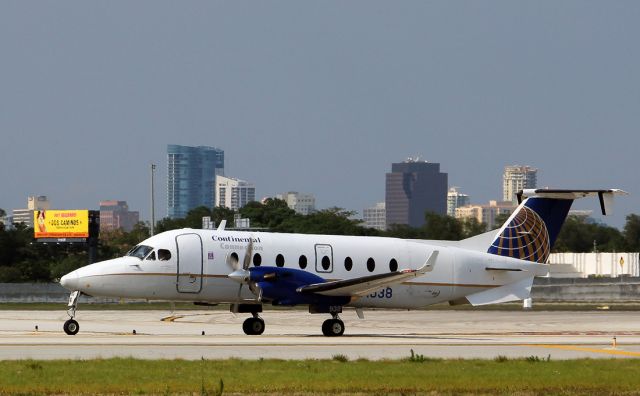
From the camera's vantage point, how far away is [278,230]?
395 feet

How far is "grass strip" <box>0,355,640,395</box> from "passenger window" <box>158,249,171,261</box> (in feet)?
35.4

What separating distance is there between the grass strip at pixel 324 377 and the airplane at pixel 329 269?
10.1 meters

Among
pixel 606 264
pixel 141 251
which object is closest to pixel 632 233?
pixel 606 264

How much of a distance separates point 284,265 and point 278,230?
82750 millimetres

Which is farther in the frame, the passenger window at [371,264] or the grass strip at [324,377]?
the passenger window at [371,264]

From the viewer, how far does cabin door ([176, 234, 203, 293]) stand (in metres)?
36.8

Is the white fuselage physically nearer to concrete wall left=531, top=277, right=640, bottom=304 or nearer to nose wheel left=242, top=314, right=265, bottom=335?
nose wheel left=242, top=314, right=265, bottom=335

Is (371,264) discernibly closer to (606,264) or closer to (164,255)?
(164,255)

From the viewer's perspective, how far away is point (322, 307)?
37.8 metres

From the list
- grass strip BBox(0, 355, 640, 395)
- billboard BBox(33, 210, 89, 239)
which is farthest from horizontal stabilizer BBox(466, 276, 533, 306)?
billboard BBox(33, 210, 89, 239)

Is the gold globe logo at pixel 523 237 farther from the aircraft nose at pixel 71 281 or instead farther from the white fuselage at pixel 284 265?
the aircraft nose at pixel 71 281

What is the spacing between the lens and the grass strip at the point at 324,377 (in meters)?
21.9

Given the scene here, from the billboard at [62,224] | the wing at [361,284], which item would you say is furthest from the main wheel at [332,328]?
the billboard at [62,224]

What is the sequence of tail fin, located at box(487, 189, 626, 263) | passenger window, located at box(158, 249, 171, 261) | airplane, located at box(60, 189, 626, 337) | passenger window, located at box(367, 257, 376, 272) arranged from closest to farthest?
airplane, located at box(60, 189, 626, 337) → passenger window, located at box(158, 249, 171, 261) → passenger window, located at box(367, 257, 376, 272) → tail fin, located at box(487, 189, 626, 263)
